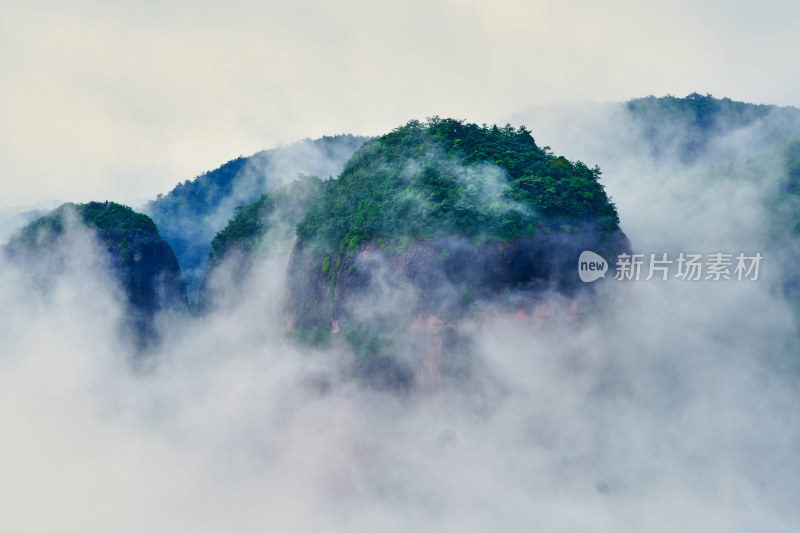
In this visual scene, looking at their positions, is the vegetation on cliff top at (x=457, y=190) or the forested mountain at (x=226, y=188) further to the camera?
the forested mountain at (x=226, y=188)

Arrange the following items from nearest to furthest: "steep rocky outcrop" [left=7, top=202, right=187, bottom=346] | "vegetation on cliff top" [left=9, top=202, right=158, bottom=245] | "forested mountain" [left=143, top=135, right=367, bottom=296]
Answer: "steep rocky outcrop" [left=7, top=202, right=187, bottom=346] < "vegetation on cliff top" [left=9, top=202, right=158, bottom=245] < "forested mountain" [left=143, top=135, right=367, bottom=296]

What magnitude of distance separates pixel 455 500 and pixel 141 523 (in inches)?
491

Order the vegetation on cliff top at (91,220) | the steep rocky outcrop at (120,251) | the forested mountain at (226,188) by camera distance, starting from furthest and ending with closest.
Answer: the forested mountain at (226,188) → the vegetation on cliff top at (91,220) → the steep rocky outcrop at (120,251)

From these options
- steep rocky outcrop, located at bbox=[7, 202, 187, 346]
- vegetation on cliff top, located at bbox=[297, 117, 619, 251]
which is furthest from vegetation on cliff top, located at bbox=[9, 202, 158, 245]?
vegetation on cliff top, located at bbox=[297, 117, 619, 251]

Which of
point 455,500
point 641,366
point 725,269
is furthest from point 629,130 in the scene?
point 455,500

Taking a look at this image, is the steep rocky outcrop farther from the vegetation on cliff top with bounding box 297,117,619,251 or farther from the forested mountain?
the forested mountain

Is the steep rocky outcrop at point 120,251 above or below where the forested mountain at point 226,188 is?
below

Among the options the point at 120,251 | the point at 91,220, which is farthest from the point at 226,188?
the point at 120,251

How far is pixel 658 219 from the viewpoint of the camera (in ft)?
117

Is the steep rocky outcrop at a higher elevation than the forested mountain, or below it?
below

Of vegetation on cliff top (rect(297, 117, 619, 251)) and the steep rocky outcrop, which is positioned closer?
vegetation on cliff top (rect(297, 117, 619, 251))

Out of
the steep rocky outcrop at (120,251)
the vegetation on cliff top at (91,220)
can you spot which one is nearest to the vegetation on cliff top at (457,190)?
the steep rocky outcrop at (120,251)

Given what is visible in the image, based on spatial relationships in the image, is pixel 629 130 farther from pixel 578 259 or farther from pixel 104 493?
pixel 104 493

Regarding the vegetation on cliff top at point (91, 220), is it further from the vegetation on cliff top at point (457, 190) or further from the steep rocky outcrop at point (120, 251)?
the vegetation on cliff top at point (457, 190)
